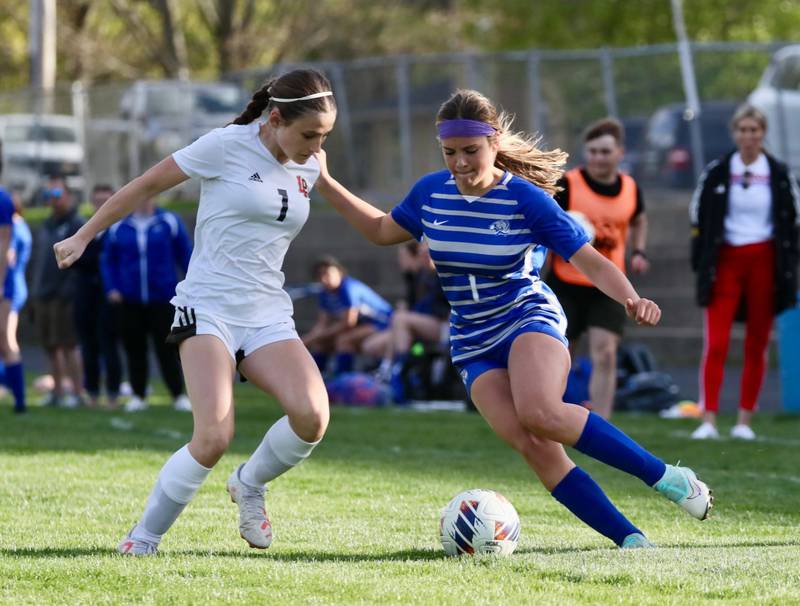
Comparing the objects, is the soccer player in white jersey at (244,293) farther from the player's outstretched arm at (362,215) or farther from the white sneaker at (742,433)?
the white sneaker at (742,433)

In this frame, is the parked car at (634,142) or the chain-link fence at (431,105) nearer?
the parked car at (634,142)

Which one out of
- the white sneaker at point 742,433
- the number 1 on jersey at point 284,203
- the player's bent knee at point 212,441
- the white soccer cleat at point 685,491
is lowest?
the white sneaker at point 742,433

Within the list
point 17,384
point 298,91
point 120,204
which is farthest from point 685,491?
point 17,384

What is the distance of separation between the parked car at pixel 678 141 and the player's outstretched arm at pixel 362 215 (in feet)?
42.3

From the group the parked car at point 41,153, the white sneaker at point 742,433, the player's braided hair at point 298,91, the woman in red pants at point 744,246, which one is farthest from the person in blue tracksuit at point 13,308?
the parked car at point 41,153

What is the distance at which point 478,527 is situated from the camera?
601 centimetres

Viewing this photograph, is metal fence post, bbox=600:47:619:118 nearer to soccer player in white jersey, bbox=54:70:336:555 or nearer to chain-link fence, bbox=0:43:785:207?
chain-link fence, bbox=0:43:785:207

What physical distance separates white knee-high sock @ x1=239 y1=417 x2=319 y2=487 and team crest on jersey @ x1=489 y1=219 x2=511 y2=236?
3.71ft

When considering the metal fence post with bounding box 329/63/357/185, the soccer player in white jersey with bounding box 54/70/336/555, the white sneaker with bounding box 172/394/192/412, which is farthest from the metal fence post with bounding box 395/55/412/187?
the soccer player in white jersey with bounding box 54/70/336/555

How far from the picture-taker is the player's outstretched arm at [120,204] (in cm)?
583

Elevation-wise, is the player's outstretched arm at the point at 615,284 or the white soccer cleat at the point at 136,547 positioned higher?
the player's outstretched arm at the point at 615,284

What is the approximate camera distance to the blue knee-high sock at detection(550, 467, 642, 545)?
239 inches

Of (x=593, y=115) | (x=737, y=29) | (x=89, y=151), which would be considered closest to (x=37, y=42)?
(x=89, y=151)

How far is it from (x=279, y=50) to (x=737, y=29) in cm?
1162
